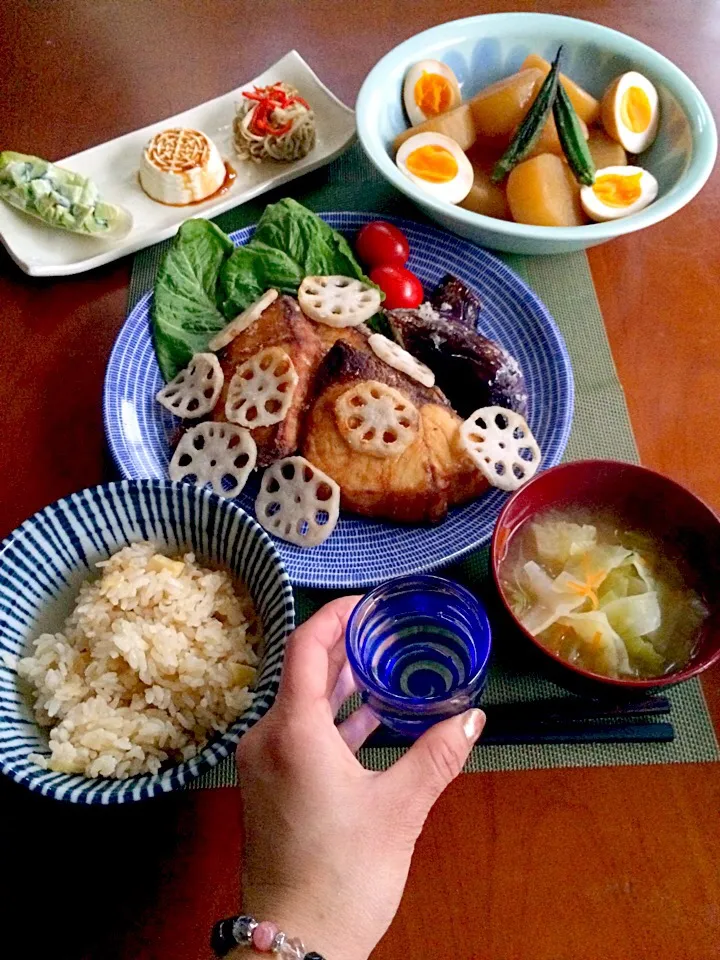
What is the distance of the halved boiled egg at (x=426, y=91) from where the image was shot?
170cm

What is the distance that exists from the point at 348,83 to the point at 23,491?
1.39 meters

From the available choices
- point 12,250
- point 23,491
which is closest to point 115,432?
point 23,491

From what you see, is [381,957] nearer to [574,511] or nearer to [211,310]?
[574,511]

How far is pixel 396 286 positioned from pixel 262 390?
40 cm


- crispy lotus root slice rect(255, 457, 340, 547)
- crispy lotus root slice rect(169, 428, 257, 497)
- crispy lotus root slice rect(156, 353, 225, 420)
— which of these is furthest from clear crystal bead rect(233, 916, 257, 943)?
crispy lotus root slice rect(156, 353, 225, 420)

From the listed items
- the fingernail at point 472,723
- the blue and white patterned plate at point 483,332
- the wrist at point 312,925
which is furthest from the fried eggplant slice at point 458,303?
the wrist at point 312,925

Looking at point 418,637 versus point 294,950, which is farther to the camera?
point 418,637

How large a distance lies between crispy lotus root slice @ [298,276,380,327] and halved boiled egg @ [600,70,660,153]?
0.72 m

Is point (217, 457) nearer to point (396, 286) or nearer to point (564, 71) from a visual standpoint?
point (396, 286)

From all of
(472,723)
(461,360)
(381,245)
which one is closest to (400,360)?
(461,360)

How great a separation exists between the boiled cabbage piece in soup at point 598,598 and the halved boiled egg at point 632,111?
109 centimetres

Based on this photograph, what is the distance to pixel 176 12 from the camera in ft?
7.18

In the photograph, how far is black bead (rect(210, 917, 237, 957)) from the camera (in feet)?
2.41

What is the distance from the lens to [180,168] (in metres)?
1.71
